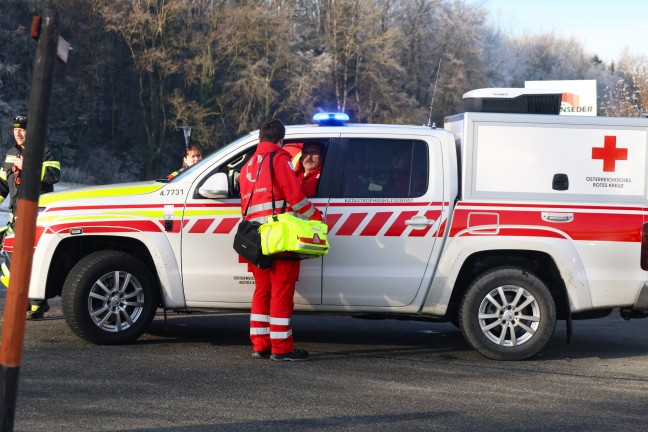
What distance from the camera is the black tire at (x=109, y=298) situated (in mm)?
8656

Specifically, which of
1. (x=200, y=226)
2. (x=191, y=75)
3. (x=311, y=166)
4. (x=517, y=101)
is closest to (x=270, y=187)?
(x=311, y=166)

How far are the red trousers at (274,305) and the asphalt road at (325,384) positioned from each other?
0.64 feet

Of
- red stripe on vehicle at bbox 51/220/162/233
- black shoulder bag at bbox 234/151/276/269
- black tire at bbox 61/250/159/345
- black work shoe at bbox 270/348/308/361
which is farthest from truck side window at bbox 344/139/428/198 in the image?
black tire at bbox 61/250/159/345

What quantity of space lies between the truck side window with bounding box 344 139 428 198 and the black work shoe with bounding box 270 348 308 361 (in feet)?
4.32

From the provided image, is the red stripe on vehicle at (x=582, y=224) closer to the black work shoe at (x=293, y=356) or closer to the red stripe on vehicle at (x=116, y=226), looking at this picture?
the black work shoe at (x=293, y=356)

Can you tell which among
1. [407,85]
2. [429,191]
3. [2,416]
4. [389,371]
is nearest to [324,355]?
[389,371]

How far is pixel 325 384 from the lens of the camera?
7477mm

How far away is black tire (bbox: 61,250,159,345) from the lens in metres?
8.66

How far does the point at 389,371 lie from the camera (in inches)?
320

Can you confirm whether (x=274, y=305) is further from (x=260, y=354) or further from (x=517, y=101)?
(x=517, y=101)

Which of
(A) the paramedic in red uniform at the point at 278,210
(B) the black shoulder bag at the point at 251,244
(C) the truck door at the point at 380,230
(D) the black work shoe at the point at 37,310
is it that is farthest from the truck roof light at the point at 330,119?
(D) the black work shoe at the point at 37,310

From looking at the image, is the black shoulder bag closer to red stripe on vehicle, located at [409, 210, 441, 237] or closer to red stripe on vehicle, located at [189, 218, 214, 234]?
red stripe on vehicle, located at [189, 218, 214, 234]

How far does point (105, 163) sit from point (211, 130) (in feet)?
20.3

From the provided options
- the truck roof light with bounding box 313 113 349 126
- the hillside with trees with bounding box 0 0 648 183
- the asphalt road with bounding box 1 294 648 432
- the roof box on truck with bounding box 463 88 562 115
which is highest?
the hillside with trees with bounding box 0 0 648 183
